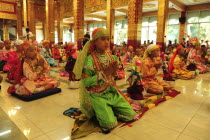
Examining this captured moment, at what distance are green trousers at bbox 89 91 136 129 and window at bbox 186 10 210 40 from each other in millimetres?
14495

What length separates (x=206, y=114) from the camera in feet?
8.81

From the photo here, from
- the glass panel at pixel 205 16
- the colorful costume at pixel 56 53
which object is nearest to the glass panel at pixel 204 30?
the glass panel at pixel 205 16

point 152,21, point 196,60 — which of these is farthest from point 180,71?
point 152,21

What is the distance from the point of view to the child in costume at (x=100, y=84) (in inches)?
82.4

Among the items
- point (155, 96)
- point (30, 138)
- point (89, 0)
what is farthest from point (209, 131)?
point (89, 0)

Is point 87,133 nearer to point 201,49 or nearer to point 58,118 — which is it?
point 58,118

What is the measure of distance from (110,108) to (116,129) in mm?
285

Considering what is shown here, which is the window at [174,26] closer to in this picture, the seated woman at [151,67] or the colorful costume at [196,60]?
the colorful costume at [196,60]

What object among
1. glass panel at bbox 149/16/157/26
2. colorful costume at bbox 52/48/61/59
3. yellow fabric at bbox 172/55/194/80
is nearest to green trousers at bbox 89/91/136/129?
yellow fabric at bbox 172/55/194/80

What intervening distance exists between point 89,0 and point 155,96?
12.7 m

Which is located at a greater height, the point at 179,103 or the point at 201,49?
the point at 201,49

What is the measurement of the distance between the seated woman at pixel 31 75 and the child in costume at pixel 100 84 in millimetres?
1588

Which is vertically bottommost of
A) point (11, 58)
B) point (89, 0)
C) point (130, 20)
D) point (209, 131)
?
point (209, 131)

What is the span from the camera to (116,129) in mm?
2166
